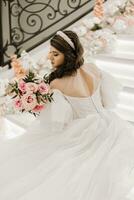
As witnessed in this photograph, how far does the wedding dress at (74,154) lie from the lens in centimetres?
255

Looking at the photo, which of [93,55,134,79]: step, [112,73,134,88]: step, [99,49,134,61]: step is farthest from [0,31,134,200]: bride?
[99,49,134,61]: step

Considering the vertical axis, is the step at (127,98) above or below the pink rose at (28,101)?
below

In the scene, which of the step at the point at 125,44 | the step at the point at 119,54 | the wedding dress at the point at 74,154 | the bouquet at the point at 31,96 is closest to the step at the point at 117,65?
the step at the point at 119,54

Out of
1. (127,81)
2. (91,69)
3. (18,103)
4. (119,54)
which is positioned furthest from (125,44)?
(18,103)

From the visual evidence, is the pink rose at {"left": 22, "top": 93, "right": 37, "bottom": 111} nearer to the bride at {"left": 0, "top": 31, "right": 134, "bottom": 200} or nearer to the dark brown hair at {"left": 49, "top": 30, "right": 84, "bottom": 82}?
the bride at {"left": 0, "top": 31, "right": 134, "bottom": 200}

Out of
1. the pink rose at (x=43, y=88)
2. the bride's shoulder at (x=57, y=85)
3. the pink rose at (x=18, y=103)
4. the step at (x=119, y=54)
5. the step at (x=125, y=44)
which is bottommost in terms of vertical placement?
the step at (x=119, y=54)

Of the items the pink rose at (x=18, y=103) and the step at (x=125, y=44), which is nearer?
the pink rose at (x=18, y=103)

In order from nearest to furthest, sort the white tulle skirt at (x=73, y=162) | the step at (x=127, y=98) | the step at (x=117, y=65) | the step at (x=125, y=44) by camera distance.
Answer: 1. the white tulle skirt at (x=73, y=162)
2. the step at (x=127, y=98)
3. the step at (x=117, y=65)
4. the step at (x=125, y=44)

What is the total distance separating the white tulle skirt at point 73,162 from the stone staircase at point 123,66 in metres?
0.83

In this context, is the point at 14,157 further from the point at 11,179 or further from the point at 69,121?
the point at 69,121

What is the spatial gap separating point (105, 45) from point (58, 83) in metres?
1.89

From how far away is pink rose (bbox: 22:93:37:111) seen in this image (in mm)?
2736

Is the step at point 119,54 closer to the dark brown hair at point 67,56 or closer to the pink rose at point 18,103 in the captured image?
the dark brown hair at point 67,56

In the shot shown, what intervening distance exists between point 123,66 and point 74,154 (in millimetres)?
1755
